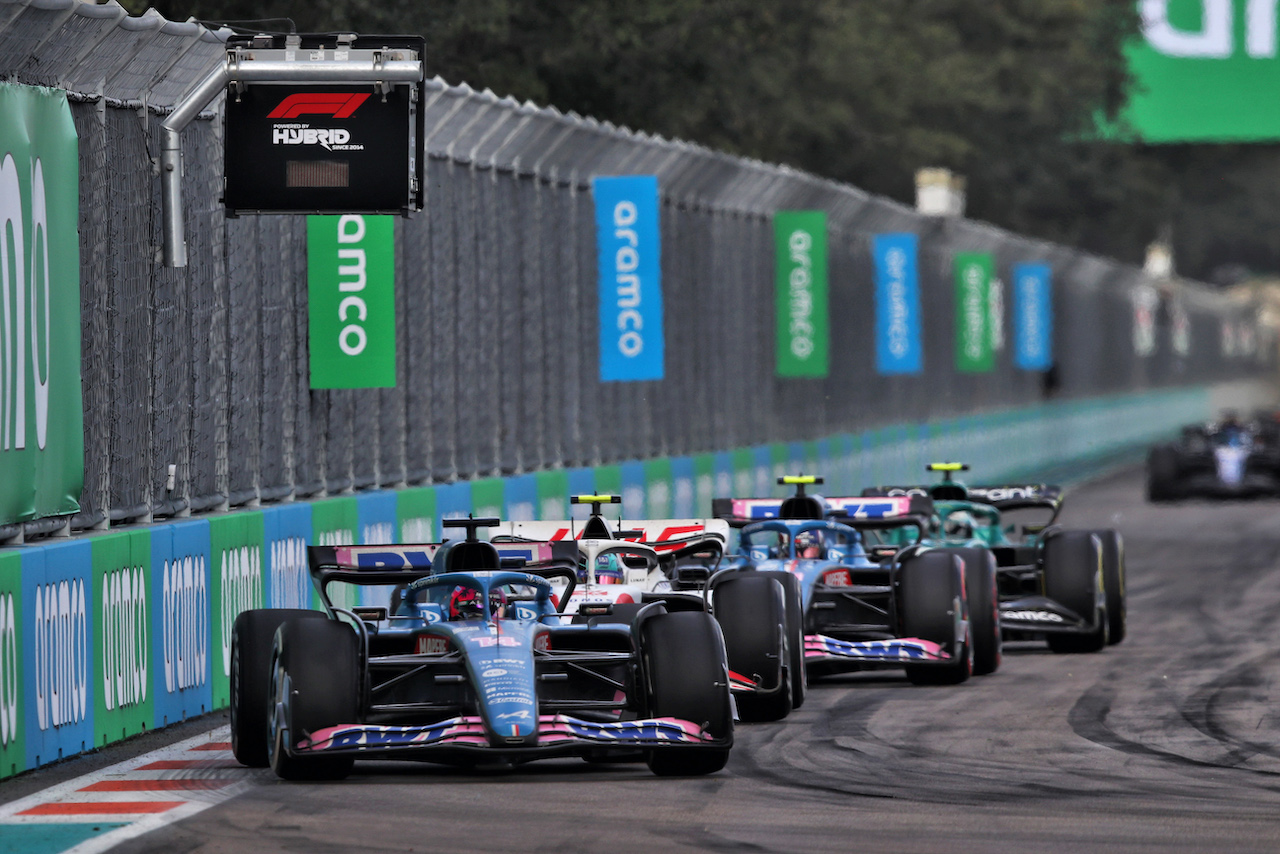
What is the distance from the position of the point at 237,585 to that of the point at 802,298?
14977 millimetres

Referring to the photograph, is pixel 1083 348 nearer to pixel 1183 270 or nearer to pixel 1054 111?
pixel 1054 111

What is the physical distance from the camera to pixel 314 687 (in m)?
9.95

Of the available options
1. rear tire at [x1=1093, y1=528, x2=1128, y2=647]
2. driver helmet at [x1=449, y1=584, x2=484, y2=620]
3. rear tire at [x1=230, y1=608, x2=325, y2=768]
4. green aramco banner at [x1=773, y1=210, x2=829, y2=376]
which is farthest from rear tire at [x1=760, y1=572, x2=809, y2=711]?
green aramco banner at [x1=773, y1=210, x2=829, y2=376]

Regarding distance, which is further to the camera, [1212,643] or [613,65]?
[613,65]

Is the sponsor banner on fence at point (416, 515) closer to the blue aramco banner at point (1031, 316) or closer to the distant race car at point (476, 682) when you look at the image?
the distant race car at point (476, 682)

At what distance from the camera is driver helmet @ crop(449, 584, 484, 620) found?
35.5 ft

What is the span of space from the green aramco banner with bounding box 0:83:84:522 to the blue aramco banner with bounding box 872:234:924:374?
2104 centimetres

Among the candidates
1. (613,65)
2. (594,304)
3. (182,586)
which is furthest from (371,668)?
(613,65)

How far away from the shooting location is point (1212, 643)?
667 inches

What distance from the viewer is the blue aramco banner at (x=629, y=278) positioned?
70.5 ft

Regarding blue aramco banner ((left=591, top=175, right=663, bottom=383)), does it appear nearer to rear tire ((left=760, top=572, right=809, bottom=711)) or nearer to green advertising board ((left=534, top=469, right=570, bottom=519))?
green advertising board ((left=534, top=469, right=570, bottom=519))

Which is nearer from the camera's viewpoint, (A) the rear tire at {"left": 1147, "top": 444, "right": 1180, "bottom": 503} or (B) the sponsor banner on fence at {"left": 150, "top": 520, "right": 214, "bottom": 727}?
(B) the sponsor banner on fence at {"left": 150, "top": 520, "right": 214, "bottom": 727}

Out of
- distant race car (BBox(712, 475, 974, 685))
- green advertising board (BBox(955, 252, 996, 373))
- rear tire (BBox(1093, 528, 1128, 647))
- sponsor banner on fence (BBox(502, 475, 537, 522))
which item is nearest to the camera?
distant race car (BBox(712, 475, 974, 685))

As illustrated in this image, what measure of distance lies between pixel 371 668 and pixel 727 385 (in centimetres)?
1660
